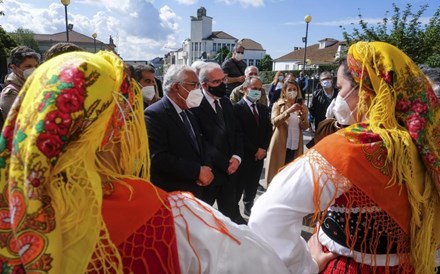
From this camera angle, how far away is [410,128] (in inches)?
60.1

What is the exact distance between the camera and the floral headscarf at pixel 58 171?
834 mm

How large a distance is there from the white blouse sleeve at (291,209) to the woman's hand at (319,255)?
0.47 feet

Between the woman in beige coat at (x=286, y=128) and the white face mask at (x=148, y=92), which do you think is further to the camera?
the woman in beige coat at (x=286, y=128)

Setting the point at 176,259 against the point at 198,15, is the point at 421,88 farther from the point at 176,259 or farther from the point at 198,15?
the point at 198,15

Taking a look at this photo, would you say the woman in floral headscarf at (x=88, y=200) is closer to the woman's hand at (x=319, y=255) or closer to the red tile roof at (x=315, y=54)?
the woman's hand at (x=319, y=255)

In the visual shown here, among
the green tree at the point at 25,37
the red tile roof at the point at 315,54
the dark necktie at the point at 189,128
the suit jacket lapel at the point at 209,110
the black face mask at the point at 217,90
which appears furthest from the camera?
the green tree at the point at 25,37

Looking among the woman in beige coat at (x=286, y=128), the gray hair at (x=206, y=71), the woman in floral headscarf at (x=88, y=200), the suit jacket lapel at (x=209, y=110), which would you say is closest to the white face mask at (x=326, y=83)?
the woman in beige coat at (x=286, y=128)

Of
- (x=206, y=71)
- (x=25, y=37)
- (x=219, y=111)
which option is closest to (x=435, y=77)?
(x=219, y=111)

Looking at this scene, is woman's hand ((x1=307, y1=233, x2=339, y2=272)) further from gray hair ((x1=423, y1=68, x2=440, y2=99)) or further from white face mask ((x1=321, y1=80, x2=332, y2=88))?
white face mask ((x1=321, y1=80, x2=332, y2=88))

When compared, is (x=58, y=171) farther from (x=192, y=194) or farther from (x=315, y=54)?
(x=315, y=54)

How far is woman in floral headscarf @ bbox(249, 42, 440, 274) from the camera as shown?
1501mm

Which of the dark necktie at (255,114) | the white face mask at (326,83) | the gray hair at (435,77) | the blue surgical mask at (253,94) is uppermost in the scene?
the gray hair at (435,77)

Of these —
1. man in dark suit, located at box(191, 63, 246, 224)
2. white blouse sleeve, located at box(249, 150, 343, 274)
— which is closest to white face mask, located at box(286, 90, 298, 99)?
man in dark suit, located at box(191, 63, 246, 224)

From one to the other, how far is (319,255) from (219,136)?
2228 millimetres
